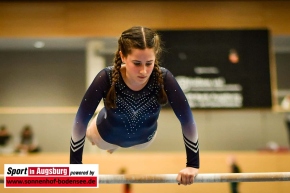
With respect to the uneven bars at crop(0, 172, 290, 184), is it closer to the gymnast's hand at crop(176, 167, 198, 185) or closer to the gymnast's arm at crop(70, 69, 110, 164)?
the gymnast's hand at crop(176, 167, 198, 185)

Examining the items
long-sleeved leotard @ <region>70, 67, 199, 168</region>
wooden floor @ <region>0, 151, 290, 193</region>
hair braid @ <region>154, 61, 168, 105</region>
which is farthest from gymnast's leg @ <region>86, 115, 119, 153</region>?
wooden floor @ <region>0, 151, 290, 193</region>

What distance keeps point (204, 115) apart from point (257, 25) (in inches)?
57.8

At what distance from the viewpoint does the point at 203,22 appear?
6305 mm

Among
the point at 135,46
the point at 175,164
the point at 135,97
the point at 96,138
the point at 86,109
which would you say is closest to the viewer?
the point at 135,46

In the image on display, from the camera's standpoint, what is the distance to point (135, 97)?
102 inches

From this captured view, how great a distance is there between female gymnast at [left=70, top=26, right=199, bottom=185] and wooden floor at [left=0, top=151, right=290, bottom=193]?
3239mm

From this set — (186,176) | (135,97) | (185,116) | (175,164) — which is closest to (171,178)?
(186,176)

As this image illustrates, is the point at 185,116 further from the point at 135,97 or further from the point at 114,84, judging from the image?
the point at 114,84

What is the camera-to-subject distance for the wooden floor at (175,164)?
5824mm

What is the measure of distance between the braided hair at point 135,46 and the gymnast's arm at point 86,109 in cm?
5

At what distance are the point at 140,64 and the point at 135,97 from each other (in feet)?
0.99

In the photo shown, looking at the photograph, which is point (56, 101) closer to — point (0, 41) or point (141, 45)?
point (0, 41)

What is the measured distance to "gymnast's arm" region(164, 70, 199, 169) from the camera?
2.49 meters

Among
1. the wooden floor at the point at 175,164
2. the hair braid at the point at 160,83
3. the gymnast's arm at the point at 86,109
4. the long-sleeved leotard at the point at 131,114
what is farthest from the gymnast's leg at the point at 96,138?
the wooden floor at the point at 175,164
